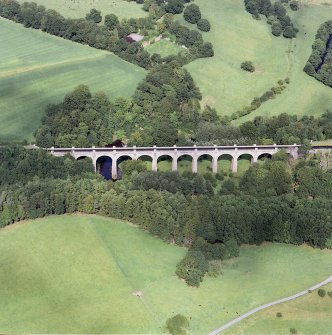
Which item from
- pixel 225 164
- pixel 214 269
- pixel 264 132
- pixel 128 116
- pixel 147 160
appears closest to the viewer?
pixel 214 269

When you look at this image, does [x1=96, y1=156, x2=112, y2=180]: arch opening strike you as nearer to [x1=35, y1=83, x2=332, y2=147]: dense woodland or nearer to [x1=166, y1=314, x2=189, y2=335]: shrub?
[x1=35, y1=83, x2=332, y2=147]: dense woodland

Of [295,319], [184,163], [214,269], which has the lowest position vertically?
[295,319]

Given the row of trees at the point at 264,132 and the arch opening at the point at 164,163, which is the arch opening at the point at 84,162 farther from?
the row of trees at the point at 264,132

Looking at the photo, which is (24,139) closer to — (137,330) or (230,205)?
(230,205)

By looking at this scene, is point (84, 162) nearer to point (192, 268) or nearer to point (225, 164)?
point (225, 164)

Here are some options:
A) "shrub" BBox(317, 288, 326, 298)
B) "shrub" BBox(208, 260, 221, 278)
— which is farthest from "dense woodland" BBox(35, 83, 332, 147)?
"shrub" BBox(317, 288, 326, 298)

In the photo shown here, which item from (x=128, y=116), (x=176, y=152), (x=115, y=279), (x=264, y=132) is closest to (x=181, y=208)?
(x=115, y=279)

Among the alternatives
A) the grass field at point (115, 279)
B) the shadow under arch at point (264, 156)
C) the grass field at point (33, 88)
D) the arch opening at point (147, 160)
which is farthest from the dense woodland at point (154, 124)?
the grass field at point (115, 279)
